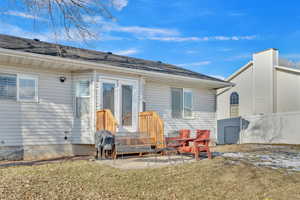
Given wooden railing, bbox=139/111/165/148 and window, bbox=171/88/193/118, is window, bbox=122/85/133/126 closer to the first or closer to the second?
wooden railing, bbox=139/111/165/148

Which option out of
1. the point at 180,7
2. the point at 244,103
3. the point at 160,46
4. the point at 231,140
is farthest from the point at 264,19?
the point at 180,7

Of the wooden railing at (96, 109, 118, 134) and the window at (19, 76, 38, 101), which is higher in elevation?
the window at (19, 76, 38, 101)

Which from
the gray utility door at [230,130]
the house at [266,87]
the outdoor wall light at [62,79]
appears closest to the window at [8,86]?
the outdoor wall light at [62,79]

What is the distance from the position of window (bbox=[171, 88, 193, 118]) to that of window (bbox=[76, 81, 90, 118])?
13.3ft

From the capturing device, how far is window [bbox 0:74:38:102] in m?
8.17

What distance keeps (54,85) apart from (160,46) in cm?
1131

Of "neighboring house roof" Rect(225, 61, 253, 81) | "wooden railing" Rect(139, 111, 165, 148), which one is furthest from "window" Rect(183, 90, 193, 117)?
"neighboring house roof" Rect(225, 61, 253, 81)

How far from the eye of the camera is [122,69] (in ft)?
31.2

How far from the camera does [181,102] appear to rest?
480 inches

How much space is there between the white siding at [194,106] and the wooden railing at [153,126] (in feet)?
4.34

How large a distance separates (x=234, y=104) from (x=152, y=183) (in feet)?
52.6

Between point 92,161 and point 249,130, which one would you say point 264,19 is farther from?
point 92,161

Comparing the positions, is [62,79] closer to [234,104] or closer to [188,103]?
[188,103]

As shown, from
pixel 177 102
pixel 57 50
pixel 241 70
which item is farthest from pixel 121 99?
pixel 241 70
